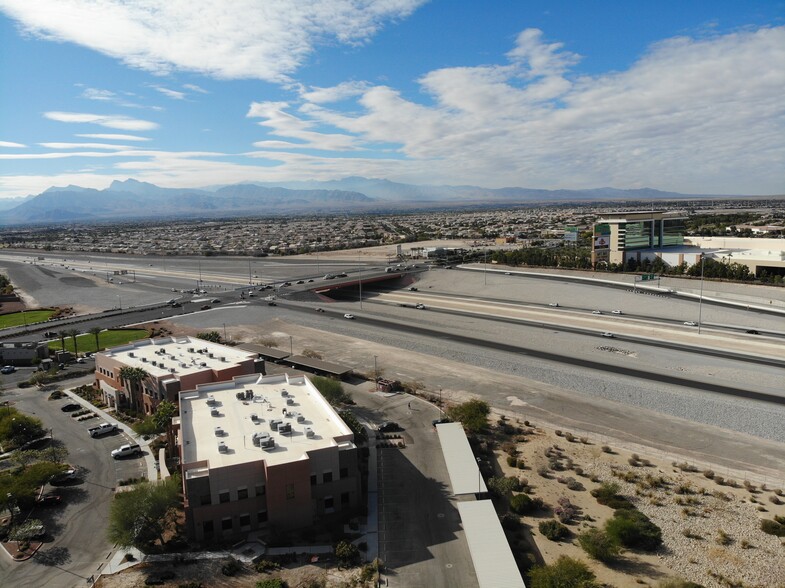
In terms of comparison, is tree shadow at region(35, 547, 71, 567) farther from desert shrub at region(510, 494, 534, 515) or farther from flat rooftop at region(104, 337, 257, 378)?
desert shrub at region(510, 494, 534, 515)

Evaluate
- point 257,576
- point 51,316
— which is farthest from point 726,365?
point 51,316

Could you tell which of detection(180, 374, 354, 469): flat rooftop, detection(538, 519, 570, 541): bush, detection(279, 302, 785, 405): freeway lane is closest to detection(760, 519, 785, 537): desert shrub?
detection(538, 519, 570, 541): bush

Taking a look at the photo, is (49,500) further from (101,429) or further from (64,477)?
(101,429)

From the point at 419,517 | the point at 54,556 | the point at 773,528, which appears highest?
the point at 54,556

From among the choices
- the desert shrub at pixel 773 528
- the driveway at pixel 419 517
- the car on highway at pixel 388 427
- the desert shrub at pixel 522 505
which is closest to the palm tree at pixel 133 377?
the driveway at pixel 419 517

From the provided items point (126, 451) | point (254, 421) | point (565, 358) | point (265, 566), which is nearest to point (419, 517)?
point (265, 566)

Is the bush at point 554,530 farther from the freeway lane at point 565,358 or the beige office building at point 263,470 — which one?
the freeway lane at point 565,358
